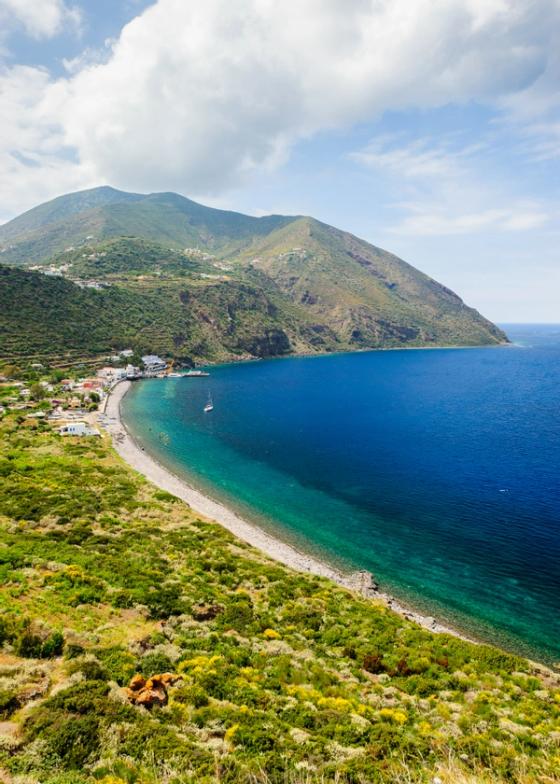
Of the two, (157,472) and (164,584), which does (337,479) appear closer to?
(157,472)

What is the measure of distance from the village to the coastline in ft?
37.0

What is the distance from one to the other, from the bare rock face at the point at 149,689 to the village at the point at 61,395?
66073 mm

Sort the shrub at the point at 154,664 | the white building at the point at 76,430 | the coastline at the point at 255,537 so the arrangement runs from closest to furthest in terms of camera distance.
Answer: the shrub at the point at 154,664 < the coastline at the point at 255,537 < the white building at the point at 76,430

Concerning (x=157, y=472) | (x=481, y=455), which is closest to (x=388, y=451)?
(x=481, y=455)

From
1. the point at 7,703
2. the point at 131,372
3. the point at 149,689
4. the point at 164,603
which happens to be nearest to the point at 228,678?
the point at 149,689

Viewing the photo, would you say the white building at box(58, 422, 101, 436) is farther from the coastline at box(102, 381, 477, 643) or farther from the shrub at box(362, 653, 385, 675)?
the shrub at box(362, 653, 385, 675)

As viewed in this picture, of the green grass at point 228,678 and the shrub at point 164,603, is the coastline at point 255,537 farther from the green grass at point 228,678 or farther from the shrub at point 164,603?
the shrub at point 164,603

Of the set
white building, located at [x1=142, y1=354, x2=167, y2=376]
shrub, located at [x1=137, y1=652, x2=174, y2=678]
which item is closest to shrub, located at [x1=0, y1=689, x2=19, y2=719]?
shrub, located at [x1=137, y1=652, x2=174, y2=678]

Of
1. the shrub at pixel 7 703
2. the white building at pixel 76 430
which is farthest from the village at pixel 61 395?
the shrub at pixel 7 703

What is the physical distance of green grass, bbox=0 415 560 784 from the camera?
39.2 feet

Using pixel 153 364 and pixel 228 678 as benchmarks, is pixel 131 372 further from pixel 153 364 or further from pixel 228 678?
pixel 228 678

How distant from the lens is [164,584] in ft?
90.8

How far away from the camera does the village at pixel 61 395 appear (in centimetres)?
8074

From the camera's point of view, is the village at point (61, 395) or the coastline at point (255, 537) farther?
the village at point (61, 395)
